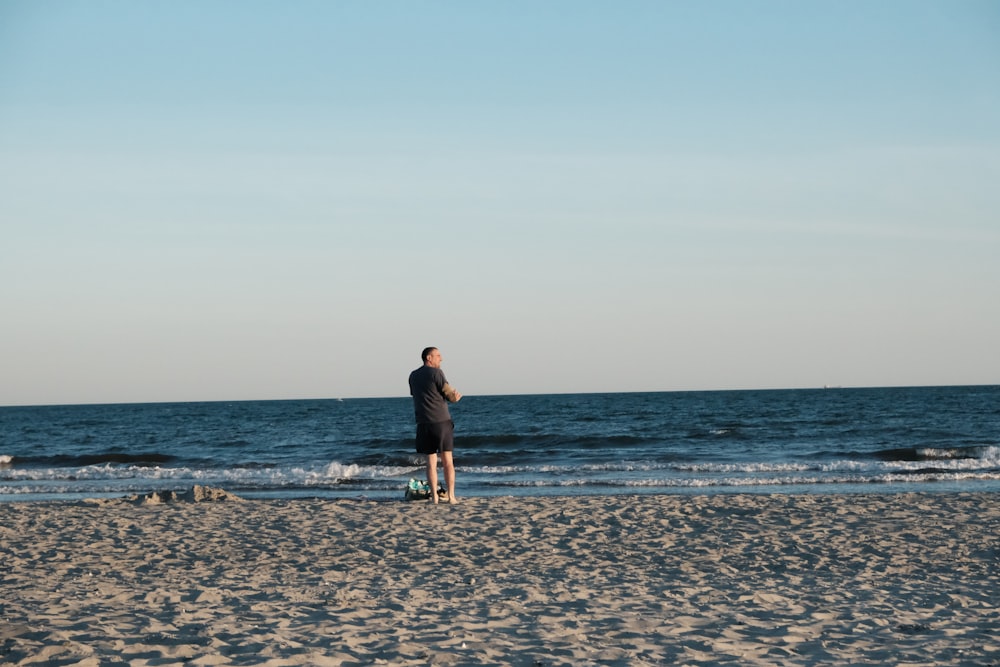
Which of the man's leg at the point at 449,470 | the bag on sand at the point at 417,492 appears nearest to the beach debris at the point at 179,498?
the bag on sand at the point at 417,492

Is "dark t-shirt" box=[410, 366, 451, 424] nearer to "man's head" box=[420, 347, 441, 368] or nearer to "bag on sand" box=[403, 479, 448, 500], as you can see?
"man's head" box=[420, 347, 441, 368]

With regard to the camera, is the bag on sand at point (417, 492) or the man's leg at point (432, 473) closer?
the man's leg at point (432, 473)

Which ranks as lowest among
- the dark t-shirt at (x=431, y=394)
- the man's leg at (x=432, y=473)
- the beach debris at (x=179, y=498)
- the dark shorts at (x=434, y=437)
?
the beach debris at (x=179, y=498)

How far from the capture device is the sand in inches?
206

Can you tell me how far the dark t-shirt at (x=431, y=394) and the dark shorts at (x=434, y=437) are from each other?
0.07 metres

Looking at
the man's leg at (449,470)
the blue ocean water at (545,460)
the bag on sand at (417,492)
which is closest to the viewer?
the man's leg at (449,470)

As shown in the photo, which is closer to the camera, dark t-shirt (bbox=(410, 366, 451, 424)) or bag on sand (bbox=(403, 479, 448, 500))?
dark t-shirt (bbox=(410, 366, 451, 424))

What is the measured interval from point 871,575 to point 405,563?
3.62 m

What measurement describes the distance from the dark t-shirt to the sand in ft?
3.65

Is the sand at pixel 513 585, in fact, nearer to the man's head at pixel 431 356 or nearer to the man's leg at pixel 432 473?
the man's leg at pixel 432 473

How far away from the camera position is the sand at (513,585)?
5223mm

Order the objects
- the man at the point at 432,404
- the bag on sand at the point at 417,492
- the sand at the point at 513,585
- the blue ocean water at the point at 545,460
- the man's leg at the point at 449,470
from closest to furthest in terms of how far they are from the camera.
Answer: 1. the sand at the point at 513,585
2. the man at the point at 432,404
3. the man's leg at the point at 449,470
4. the bag on sand at the point at 417,492
5. the blue ocean water at the point at 545,460

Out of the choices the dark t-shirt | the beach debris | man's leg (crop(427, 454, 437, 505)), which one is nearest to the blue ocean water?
the beach debris

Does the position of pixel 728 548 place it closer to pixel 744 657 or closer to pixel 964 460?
pixel 744 657
